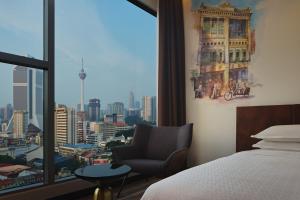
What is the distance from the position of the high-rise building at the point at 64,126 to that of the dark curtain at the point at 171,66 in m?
1.21

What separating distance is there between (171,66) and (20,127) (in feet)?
6.88

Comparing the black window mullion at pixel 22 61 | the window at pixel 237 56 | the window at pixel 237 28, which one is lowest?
the black window mullion at pixel 22 61

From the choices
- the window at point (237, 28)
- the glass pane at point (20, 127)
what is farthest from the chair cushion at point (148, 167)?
the window at point (237, 28)

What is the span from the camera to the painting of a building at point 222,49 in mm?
3711

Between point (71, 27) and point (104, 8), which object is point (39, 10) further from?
point (104, 8)

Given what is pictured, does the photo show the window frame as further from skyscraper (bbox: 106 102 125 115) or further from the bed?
the bed

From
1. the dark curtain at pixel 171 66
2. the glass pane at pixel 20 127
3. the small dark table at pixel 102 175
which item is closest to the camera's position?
the small dark table at pixel 102 175

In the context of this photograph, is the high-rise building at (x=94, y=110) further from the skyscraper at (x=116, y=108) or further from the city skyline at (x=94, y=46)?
the skyscraper at (x=116, y=108)

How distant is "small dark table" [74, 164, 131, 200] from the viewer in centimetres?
225

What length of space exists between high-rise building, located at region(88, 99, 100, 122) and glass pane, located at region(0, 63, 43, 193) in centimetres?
64

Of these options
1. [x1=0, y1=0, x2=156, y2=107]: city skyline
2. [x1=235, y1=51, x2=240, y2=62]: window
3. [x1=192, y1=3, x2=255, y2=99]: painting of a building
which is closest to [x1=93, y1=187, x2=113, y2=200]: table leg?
[x1=0, y1=0, x2=156, y2=107]: city skyline

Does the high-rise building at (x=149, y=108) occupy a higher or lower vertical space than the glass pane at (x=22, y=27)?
lower

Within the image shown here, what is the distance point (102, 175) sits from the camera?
7.50 ft

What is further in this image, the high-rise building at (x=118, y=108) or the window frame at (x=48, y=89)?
the high-rise building at (x=118, y=108)
